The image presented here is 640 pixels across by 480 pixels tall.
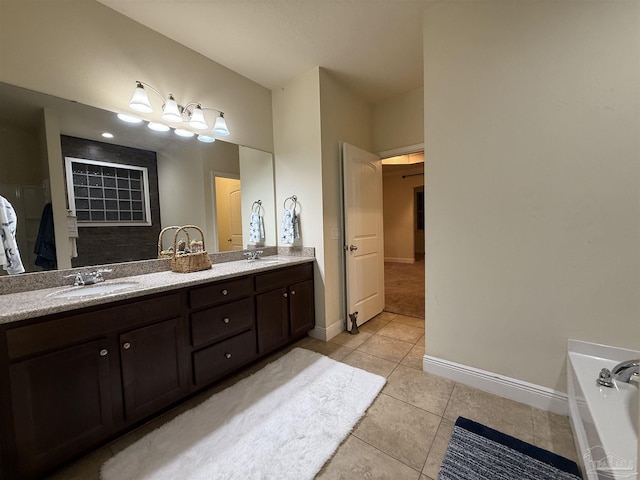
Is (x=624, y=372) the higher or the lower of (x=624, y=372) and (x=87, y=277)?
the lower

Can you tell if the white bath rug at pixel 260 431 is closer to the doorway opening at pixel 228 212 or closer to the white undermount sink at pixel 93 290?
the white undermount sink at pixel 93 290

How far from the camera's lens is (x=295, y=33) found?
1948 mm

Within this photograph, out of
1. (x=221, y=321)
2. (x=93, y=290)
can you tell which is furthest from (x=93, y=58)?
(x=221, y=321)

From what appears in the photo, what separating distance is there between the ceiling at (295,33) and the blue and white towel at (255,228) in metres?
1.41

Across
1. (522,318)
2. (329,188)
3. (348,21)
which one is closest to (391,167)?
(329,188)

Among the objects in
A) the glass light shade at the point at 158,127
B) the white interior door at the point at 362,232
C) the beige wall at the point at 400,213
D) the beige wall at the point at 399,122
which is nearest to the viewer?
the glass light shade at the point at 158,127

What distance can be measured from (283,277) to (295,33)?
6.53 ft

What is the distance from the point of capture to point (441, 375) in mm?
1893

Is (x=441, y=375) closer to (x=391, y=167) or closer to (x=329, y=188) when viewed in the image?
(x=329, y=188)

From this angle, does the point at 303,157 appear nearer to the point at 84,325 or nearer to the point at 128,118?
the point at 128,118

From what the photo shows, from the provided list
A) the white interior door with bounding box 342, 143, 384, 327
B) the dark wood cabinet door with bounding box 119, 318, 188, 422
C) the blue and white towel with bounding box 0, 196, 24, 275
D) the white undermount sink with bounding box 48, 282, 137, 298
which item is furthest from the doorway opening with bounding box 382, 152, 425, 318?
the blue and white towel with bounding box 0, 196, 24, 275

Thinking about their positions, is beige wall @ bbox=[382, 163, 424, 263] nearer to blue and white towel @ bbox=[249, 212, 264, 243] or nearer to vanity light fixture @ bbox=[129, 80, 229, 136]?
blue and white towel @ bbox=[249, 212, 264, 243]

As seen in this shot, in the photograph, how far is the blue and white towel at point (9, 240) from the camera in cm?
134

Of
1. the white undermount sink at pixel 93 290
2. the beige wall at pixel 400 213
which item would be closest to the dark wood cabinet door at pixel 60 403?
the white undermount sink at pixel 93 290
